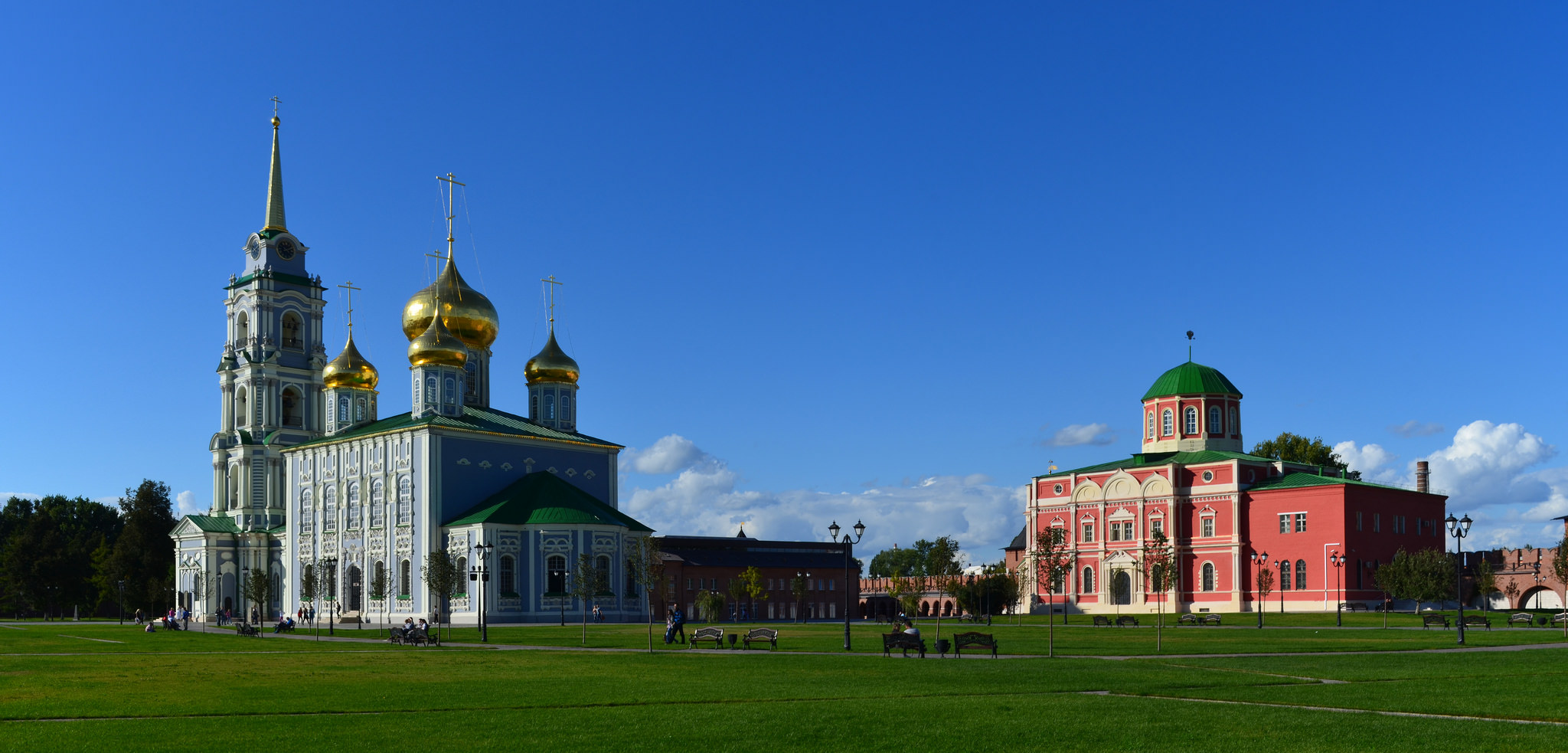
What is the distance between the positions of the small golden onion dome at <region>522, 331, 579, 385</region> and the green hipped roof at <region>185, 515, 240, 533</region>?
22.2 meters

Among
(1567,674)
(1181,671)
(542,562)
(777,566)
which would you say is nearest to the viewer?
(1567,674)

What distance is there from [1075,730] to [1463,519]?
1294 inches

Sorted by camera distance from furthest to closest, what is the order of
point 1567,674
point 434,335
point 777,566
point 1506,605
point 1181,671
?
point 777,566 < point 1506,605 < point 434,335 < point 1181,671 < point 1567,674

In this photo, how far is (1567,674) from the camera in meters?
24.7

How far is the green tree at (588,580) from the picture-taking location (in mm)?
66625

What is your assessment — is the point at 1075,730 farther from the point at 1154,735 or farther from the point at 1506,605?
the point at 1506,605

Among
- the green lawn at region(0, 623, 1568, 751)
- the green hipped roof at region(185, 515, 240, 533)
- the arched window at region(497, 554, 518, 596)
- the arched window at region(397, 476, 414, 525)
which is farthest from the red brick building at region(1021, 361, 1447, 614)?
the green hipped roof at region(185, 515, 240, 533)

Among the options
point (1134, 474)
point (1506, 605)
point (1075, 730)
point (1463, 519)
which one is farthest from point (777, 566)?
point (1075, 730)

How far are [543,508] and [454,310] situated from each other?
18.2 m

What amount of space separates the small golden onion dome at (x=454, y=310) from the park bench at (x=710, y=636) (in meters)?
47.8

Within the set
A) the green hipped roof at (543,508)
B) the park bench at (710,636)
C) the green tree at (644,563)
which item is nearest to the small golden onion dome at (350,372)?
the green hipped roof at (543,508)

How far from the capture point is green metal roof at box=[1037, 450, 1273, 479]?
88375 mm

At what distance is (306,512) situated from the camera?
83.1 m

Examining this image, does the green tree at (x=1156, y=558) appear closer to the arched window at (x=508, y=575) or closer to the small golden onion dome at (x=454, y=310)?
the arched window at (x=508, y=575)
